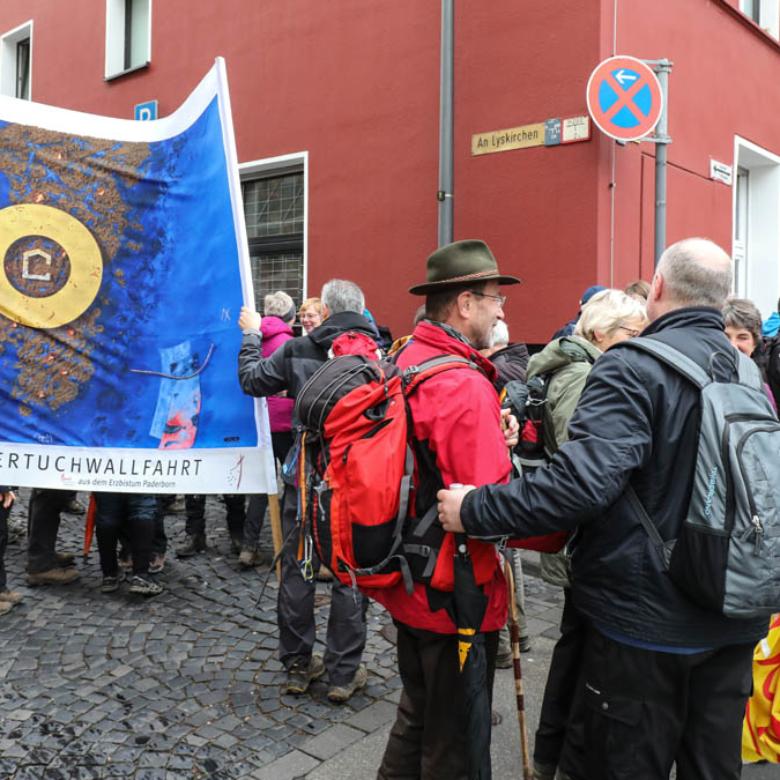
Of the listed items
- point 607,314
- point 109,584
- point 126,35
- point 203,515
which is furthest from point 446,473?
point 126,35

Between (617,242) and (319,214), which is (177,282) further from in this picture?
(319,214)

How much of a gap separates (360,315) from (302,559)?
1.29 metres

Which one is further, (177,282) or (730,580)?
(177,282)

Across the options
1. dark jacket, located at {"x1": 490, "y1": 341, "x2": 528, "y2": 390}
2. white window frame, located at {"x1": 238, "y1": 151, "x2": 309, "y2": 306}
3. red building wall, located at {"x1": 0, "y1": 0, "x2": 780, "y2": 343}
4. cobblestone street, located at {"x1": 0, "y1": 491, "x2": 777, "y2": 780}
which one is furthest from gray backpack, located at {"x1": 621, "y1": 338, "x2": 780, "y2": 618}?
white window frame, located at {"x1": 238, "y1": 151, "x2": 309, "y2": 306}

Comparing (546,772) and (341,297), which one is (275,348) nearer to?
(341,297)

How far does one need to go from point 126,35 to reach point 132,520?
30.7ft

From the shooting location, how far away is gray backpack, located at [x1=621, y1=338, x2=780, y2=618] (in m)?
1.85

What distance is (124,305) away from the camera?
14.2 feet

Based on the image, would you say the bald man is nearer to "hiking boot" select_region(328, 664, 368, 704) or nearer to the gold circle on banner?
"hiking boot" select_region(328, 664, 368, 704)

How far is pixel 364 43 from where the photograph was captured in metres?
8.52

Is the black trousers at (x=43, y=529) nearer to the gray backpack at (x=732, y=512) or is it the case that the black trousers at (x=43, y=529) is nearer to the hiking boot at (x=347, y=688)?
→ the hiking boot at (x=347, y=688)

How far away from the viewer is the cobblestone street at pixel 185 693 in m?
3.06

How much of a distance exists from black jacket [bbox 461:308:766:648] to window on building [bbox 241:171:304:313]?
7.85 metres

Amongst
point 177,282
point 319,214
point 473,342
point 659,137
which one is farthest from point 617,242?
point 473,342
